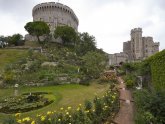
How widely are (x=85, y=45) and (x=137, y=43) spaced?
211ft

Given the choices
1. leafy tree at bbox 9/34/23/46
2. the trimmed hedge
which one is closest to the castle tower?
leafy tree at bbox 9/34/23/46

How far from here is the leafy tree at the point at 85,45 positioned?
56.7 metres

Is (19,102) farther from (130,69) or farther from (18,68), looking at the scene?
(130,69)

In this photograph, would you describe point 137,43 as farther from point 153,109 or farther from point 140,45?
point 153,109

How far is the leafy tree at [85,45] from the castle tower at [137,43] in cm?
5858

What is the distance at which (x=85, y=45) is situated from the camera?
185ft

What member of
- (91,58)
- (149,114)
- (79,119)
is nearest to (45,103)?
(79,119)

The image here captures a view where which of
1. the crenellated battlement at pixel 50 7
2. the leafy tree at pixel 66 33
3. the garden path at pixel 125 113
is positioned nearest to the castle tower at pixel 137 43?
the crenellated battlement at pixel 50 7

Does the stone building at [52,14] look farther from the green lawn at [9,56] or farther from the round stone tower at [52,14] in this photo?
the green lawn at [9,56]

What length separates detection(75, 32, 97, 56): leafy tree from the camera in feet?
186

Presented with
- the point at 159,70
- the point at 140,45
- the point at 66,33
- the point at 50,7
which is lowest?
the point at 159,70

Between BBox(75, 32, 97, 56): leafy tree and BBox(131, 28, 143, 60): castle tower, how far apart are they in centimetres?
5858

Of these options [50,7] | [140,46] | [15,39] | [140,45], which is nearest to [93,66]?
[15,39]

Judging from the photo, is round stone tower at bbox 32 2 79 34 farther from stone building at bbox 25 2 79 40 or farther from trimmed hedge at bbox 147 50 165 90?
trimmed hedge at bbox 147 50 165 90
